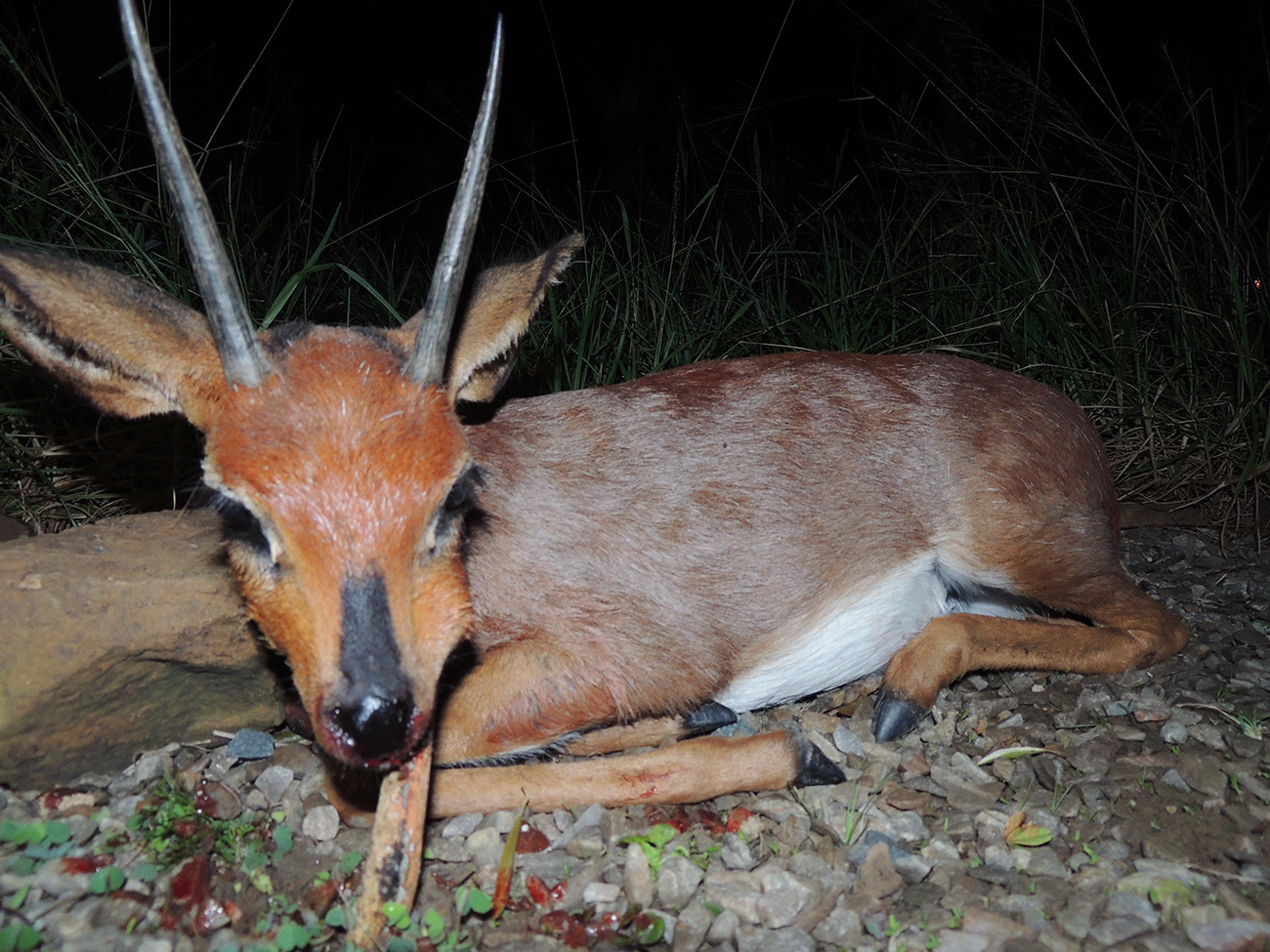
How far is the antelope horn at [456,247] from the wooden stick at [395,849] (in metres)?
0.96

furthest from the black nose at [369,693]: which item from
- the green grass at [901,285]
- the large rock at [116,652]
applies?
the green grass at [901,285]

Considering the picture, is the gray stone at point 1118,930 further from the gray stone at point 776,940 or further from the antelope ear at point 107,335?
the antelope ear at point 107,335

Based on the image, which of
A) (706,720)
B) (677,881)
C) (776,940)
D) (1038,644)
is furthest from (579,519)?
(1038,644)

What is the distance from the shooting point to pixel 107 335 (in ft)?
8.24

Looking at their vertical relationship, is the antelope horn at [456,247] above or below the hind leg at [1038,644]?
above

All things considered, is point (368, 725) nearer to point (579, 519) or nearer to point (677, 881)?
point (677, 881)

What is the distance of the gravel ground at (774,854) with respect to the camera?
90.1 inches

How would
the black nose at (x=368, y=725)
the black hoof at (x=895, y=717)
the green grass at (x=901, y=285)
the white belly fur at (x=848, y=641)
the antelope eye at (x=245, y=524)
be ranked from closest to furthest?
the black nose at (x=368, y=725) < the antelope eye at (x=245, y=524) < the black hoof at (x=895, y=717) < the white belly fur at (x=848, y=641) < the green grass at (x=901, y=285)

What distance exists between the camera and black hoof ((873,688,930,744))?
10.2ft

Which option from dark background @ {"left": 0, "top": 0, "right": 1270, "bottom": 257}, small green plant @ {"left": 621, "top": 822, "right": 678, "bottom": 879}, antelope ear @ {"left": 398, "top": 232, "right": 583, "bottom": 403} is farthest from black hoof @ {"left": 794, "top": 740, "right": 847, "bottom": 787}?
dark background @ {"left": 0, "top": 0, "right": 1270, "bottom": 257}

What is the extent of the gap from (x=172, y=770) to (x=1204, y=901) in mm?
2751

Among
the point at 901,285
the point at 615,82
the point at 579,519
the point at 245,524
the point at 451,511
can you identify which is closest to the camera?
the point at 245,524

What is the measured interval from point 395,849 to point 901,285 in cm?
471

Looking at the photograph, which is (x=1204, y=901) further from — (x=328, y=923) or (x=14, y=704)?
(x=14, y=704)
